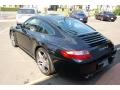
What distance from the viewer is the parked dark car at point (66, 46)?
4.19 meters

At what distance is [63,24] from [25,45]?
144 cm

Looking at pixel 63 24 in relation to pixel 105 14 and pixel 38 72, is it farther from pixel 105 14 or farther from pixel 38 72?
pixel 105 14

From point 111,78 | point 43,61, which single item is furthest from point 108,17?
point 43,61

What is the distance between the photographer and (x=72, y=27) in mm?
5230

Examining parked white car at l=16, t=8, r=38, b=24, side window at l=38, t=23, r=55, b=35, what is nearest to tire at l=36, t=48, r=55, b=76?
side window at l=38, t=23, r=55, b=35

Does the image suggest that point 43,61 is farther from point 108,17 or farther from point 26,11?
point 108,17

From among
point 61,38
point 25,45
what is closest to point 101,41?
point 61,38

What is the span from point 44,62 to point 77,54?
108 cm

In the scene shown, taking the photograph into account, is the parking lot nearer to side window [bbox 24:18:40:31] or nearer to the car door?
the car door

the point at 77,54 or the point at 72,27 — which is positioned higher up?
the point at 72,27

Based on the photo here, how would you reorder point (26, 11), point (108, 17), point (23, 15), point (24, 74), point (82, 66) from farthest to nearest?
point (108, 17), point (26, 11), point (23, 15), point (24, 74), point (82, 66)

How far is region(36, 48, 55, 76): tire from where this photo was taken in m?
4.64
